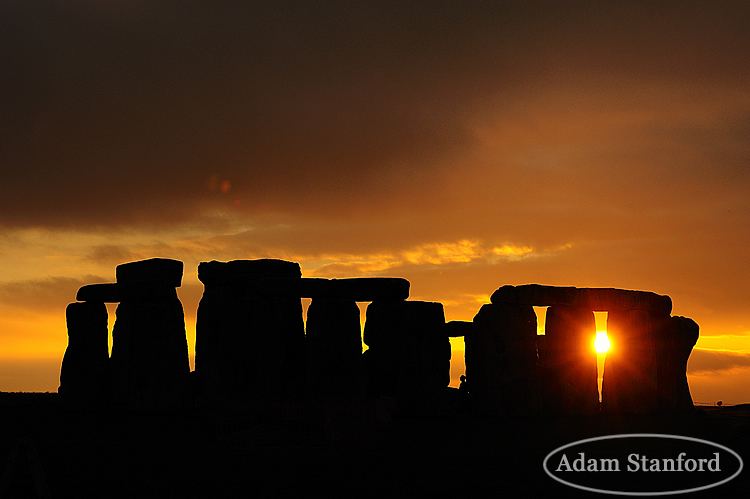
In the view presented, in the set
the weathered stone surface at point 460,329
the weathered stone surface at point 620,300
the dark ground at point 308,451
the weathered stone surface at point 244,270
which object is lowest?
the dark ground at point 308,451

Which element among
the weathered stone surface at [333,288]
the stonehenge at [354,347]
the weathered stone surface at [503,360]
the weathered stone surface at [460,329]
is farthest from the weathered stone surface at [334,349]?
the weathered stone surface at [460,329]

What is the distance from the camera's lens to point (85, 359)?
19.8 meters

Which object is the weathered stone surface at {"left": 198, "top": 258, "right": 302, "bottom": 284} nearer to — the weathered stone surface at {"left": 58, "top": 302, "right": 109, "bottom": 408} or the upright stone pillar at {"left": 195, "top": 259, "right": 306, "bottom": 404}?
the upright stone pillar at {"left": 195, "top": 259, "right": 306, "bottom": 404}

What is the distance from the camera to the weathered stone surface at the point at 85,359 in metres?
19.6

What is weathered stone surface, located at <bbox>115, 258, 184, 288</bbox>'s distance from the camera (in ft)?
65.5

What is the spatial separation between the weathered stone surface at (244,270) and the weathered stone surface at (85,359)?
9.28 feet

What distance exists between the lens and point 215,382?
19.8 meters

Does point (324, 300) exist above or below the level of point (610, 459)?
above

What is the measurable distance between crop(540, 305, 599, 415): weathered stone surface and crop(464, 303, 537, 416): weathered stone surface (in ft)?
2.07

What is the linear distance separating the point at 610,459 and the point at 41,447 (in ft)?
28.4

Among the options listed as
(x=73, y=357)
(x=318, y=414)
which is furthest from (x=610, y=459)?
(x=73, y=357)

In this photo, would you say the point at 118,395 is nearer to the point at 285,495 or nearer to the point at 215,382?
the point at 215,382

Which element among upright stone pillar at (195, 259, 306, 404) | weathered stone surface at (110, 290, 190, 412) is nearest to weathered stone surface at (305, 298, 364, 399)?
A: upright stone pillar at (195, 259, 306, 404)

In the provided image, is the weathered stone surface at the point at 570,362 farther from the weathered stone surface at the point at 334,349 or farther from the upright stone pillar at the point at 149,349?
the upright stone pillar at the point at 149,349
